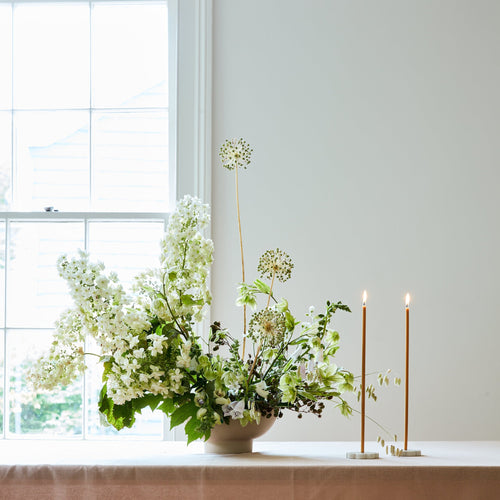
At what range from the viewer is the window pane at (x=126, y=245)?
8.21 ft

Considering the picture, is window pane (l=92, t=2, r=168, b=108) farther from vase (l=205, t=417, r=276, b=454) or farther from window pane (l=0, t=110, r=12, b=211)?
vase (l=205, t=417, r=276, b=454)

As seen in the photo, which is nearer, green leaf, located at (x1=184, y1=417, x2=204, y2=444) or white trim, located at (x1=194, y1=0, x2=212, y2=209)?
green leaf, located at (x1=184, y1=417, x2=204, y2=444)

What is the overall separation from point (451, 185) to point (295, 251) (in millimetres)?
582

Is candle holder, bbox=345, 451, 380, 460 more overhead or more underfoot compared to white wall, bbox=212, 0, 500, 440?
more underfoot

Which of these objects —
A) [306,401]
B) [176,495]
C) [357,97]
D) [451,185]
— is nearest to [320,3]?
[357,97]

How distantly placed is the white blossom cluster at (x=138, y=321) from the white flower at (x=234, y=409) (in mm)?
119

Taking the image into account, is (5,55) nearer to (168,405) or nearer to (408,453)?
(168,405)

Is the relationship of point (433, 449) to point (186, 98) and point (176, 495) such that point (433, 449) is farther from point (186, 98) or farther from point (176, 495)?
point (186, 98)

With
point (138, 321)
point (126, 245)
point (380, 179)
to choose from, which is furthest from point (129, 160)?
point (138, 321)

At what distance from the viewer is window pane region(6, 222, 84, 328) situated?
8.27ft

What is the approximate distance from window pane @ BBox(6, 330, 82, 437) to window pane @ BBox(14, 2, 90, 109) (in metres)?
0.87

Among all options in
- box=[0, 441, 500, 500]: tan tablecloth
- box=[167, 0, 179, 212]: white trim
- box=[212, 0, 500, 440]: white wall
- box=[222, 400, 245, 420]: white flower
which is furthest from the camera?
box=[167, 0, 179, 212]: white trim

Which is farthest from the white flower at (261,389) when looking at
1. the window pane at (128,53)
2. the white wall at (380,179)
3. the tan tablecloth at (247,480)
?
the window pane at (128,53)

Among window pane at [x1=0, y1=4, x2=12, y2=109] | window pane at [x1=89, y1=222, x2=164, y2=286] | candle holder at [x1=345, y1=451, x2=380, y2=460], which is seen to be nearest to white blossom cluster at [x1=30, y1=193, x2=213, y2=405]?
candle holder at [x1=345, y1=451, x2=380, y2=460]
